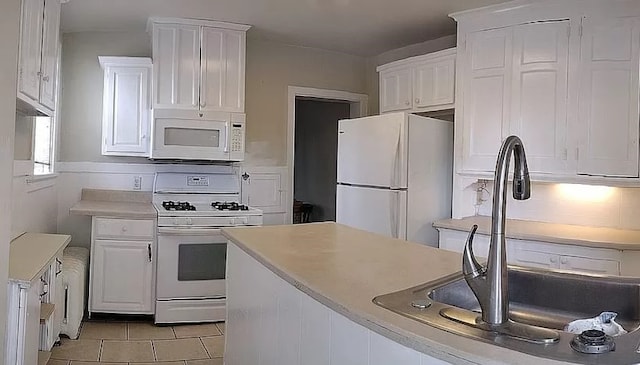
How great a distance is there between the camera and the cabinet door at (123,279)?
3928 millimetres

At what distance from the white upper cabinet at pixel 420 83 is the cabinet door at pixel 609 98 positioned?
984 mm

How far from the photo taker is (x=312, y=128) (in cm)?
726

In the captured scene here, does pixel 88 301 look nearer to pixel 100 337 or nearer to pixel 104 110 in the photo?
pixel 100 337

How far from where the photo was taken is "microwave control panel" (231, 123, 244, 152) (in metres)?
4.38

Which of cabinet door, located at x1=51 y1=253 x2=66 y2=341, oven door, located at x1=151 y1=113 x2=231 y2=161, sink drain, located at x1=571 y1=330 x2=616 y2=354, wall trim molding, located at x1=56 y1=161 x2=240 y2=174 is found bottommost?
cabinet door, located at x1=51 y1=253 x2=66 y2=341

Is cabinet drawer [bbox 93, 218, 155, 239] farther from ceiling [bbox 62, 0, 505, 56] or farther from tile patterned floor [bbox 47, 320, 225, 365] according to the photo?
ceiling [bbox 62, 0, 505, 56]

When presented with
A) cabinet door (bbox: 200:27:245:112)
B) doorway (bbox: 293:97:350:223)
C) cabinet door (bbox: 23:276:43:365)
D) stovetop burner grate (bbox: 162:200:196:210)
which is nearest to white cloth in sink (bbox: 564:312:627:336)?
cabinet door (bbox: 23:276:43:365)

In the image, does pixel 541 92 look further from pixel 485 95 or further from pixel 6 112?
pixel 6 112

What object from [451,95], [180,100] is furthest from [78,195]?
[451,95]

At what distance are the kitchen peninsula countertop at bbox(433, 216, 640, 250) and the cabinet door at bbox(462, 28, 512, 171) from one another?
0.44 meters

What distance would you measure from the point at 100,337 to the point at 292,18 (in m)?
2.77

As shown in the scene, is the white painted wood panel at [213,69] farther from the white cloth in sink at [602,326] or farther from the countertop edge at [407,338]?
the white cloth in sink at [602,326]

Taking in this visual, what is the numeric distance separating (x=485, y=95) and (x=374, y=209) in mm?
1158

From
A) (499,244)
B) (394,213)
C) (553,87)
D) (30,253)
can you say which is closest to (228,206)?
(394,213)
